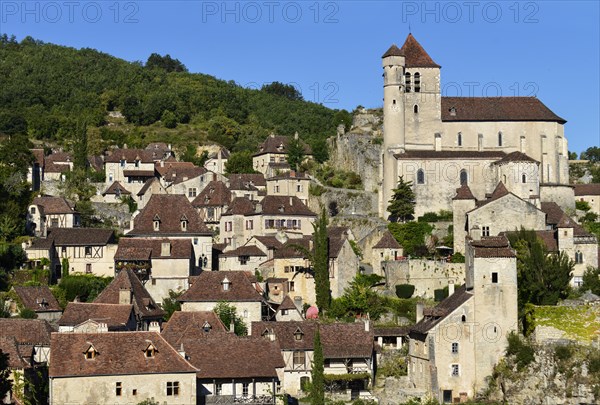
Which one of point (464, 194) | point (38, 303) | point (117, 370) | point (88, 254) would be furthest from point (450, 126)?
point (117, 370)

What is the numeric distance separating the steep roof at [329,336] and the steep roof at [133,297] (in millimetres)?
6109

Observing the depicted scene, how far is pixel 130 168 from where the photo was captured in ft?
315

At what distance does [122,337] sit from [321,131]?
7680 centimetres

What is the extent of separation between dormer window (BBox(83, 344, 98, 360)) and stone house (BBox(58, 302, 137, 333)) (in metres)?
7.06

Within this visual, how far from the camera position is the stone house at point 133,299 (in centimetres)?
6188

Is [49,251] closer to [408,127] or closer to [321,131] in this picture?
[408,127]

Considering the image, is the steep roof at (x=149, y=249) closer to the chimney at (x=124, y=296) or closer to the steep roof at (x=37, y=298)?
the steep roof at (x=37, y=298)

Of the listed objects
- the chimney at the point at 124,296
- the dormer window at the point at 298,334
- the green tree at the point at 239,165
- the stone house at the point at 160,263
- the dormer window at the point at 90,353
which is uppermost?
the green tree at the point at 239,165

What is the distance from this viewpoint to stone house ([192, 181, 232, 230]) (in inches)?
3278

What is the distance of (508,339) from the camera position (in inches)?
2345

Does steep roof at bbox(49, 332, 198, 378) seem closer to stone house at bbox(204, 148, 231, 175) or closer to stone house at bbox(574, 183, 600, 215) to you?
stone house at bbox(574, 183, 600, 215)

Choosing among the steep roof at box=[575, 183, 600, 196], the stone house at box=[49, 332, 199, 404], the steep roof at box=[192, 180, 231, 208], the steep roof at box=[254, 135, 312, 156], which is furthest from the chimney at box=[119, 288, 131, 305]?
the steep roof at box=[575, 183, 600, 196]

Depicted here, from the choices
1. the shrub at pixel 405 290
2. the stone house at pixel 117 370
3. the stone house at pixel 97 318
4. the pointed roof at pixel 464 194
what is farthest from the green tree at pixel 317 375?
the pointed roof at pixel 464 194

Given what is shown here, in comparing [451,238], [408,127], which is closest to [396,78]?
[408,127]
